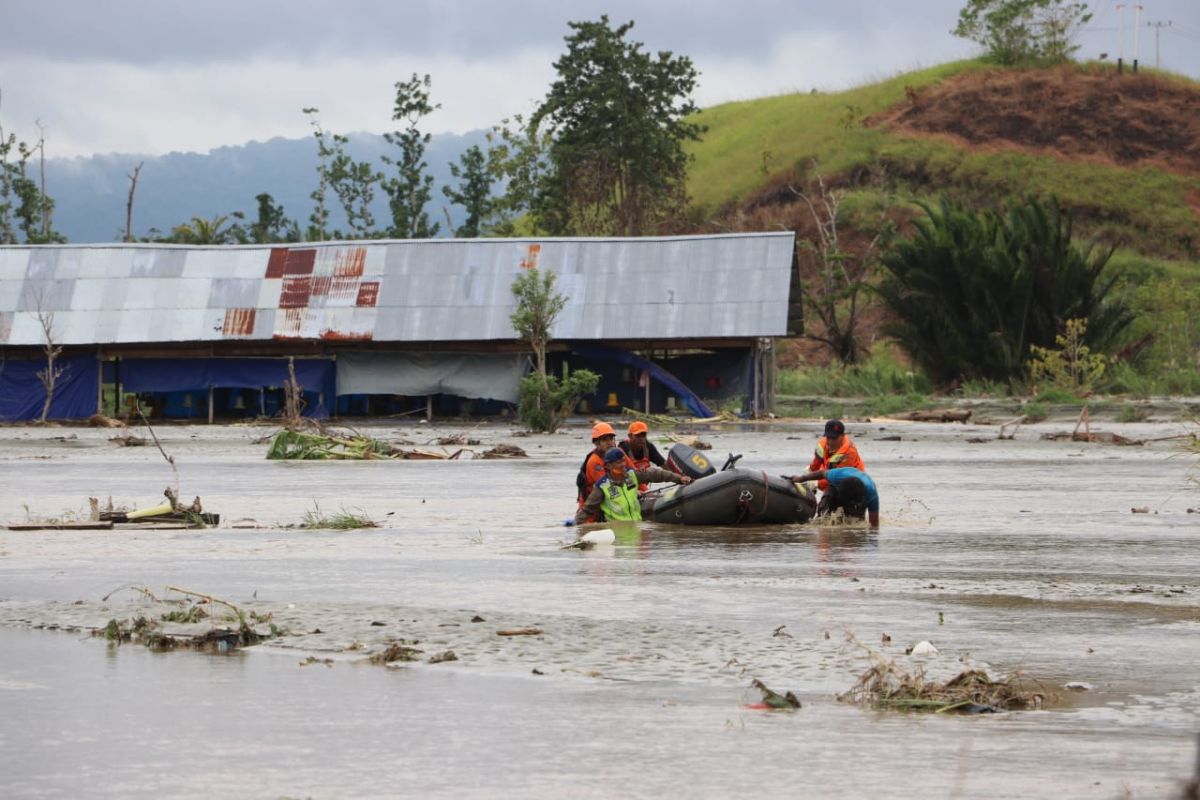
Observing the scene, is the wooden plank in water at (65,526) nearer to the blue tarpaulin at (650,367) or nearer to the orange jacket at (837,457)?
the orange jacket at (837,457)

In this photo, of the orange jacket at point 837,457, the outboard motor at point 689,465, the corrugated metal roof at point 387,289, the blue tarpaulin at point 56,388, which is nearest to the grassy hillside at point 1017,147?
the corrugated metal roof at point 387,289

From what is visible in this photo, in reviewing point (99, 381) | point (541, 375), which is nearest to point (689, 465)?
point (541, 375)

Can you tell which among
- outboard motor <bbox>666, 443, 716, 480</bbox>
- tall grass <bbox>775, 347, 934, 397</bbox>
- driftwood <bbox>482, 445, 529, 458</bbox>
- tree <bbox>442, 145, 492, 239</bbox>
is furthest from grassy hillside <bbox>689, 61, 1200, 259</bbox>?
outboard motor <bbox>666, 443, 716, 480</bbox>

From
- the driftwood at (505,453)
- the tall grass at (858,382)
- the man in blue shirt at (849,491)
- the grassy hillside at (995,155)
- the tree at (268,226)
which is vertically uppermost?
the grassy hillside at (995,155)

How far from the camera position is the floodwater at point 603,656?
6547mm

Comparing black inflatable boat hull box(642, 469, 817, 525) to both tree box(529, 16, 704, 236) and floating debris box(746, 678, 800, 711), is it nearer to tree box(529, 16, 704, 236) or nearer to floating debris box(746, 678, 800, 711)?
floating debris box(746, 678, 800, 711)

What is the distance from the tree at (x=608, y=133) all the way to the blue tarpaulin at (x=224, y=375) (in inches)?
1043

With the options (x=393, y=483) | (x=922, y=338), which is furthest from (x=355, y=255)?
(x=393, y=483)

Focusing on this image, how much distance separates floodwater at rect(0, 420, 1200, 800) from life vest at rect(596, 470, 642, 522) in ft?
1.65

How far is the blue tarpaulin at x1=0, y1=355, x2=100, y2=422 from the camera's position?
4731 cm

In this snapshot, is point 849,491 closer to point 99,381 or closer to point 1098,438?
point 1098,438

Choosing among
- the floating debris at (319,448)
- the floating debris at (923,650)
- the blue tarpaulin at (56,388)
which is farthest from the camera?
the blue tarpaulin at (56,388)

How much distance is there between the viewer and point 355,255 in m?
50.0

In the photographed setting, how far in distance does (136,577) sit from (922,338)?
137 ft
